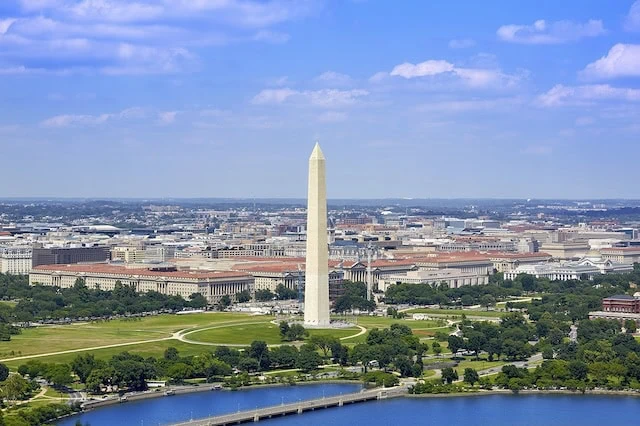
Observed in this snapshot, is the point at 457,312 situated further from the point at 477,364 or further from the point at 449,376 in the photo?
the point at 449,376

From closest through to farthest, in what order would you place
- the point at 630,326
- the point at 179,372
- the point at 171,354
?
the point at 179,372 → the point at 171,354 → the point at 630,326

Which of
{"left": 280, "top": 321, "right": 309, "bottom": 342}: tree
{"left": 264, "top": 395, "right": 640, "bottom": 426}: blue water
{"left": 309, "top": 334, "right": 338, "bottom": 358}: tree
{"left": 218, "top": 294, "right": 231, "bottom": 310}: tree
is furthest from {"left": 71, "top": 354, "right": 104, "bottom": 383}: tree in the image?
{"left": 218, "top": 294, "right": 231, "bottom": 310}: tree

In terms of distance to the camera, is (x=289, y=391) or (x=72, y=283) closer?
(x=289, y=391)

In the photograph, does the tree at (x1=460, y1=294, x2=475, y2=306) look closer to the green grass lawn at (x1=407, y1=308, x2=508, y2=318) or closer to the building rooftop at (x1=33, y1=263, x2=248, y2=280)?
the green grass lawn at (x1=407, y1=308, x2=508, y2=318)

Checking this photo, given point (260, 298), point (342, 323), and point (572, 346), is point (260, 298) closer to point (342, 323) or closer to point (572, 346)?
point (342, 323)

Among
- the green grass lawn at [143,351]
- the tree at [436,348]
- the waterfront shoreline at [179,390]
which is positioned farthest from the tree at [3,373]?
the tree at [436,348]

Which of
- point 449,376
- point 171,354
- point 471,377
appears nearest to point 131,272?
point 171,354

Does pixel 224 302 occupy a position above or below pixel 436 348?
above

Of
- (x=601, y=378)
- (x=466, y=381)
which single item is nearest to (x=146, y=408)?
(x=466, y=381)
